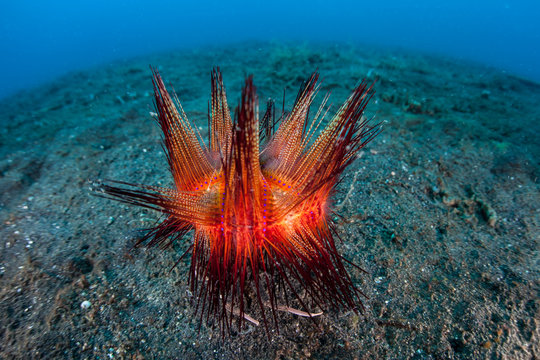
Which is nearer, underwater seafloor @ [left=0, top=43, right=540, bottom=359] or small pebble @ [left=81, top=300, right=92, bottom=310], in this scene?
underwater seafloor @ [left=0, top=43, right=540, bottom=359]

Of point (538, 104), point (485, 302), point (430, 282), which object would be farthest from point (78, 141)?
point (538, 104)

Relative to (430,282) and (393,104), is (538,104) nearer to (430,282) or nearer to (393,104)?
(393,104)

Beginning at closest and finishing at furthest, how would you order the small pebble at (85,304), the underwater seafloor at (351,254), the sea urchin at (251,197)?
the sea urchin at (251,197), the underwater seafloor at (351,254), the small pebble at (85,304)

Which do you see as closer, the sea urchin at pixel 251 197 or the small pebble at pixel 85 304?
the sea urchin at pixel 251 197

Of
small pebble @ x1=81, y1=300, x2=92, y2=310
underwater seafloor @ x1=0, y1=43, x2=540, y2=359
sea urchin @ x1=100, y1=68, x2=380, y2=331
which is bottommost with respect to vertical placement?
small pebble @ x1=81, y1=300, x2=92, y2=310

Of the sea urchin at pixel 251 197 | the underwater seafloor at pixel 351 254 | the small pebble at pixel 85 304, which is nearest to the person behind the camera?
the sea urchin at pixel 251 197

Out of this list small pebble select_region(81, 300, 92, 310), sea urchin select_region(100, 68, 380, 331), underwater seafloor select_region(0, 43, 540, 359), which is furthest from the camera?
small pebble select_region(81, 300, 92, 310)

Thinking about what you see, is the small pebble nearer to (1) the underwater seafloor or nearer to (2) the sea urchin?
(1) the underwater seafloor

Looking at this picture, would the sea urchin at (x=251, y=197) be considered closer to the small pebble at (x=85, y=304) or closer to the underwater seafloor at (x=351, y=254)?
the underwater seafloor at (x=351, y=254)

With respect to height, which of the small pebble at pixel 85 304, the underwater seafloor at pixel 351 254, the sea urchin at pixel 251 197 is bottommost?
the small pebble at pixel 85 304
